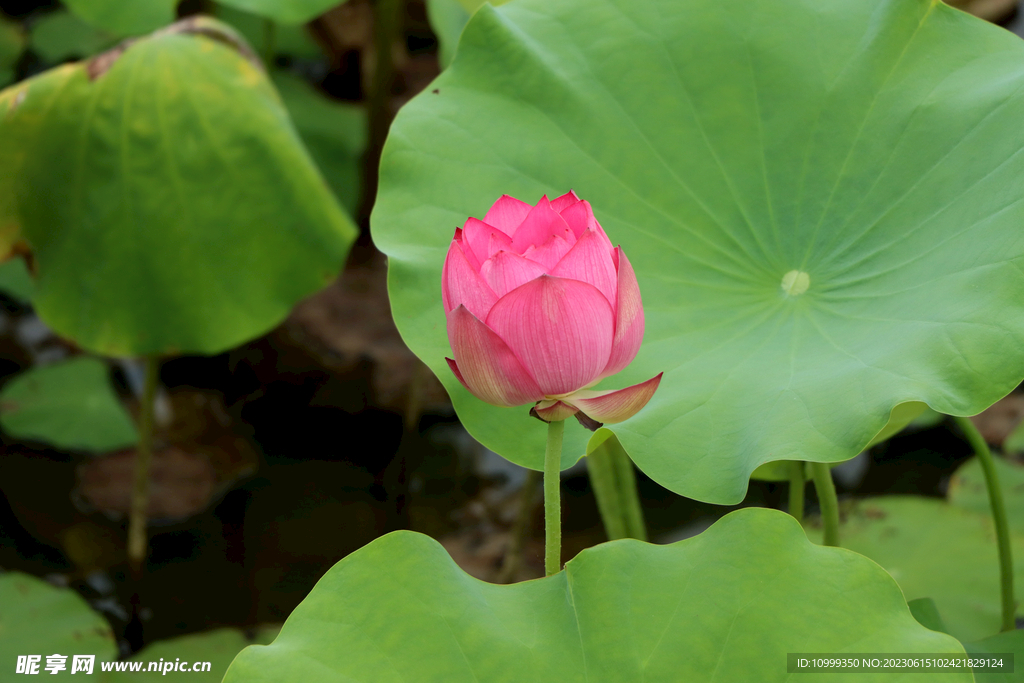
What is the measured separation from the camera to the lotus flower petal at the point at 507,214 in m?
0.61

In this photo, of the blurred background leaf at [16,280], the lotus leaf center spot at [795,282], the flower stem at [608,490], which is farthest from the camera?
the blurred background leaf at [16,280]

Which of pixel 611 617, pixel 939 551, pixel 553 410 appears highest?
pixel 553 410

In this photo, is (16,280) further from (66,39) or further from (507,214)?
(507,214)

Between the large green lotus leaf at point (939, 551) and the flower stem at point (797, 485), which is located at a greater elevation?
the flower stem at point (797, 485)

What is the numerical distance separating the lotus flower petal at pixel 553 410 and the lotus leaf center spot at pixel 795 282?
1.23 feet

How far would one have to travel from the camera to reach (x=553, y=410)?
0.57 m

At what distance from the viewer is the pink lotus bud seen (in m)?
0.54

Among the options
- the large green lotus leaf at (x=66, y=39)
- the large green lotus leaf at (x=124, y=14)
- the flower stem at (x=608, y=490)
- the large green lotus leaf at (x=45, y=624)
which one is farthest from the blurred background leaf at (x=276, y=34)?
the flower stem at (x=608, y=490)

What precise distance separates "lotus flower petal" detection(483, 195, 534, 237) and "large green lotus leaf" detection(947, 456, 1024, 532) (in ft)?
3.29

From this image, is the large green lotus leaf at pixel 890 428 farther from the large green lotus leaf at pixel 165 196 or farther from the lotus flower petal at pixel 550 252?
the large green lotus leaf at pixel 165 196

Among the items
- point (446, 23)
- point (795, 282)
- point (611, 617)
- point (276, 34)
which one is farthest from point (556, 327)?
point (276, 34)

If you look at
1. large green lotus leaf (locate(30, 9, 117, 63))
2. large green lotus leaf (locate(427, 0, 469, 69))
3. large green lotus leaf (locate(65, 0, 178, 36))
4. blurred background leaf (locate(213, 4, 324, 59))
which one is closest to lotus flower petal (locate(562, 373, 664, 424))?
large green lotus leaf (locate(427, 0, 469, 69))

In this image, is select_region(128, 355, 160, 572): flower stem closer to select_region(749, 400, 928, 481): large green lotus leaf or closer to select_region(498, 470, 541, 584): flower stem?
select_region(498, 470, 541, 584): flower stem

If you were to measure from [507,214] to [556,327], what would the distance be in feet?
0.39
